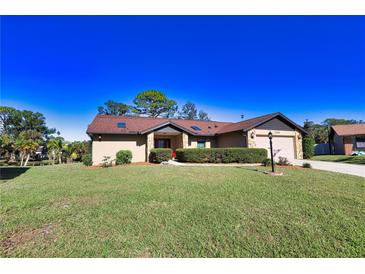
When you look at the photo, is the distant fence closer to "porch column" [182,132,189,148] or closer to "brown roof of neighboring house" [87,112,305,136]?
"brown roof of neighboring house" [87,112,305,136]


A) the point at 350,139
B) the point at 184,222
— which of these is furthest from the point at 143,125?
the point at 350,139

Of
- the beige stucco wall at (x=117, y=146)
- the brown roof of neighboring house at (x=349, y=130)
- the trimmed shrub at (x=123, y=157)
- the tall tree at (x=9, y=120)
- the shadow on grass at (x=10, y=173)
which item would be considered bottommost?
the shadow on grass at (x=10, y=173)

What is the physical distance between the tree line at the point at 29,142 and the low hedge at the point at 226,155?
17.9m

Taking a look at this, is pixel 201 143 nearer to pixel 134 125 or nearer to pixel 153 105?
pixel 134 125

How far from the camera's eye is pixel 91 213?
13.8 ft

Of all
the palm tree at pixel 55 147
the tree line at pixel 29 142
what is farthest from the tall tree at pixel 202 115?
the palm tree at pixel 55 147

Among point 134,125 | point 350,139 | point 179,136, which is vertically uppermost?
point 134,125

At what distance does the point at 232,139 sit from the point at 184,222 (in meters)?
15.2

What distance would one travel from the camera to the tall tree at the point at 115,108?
43875 mm

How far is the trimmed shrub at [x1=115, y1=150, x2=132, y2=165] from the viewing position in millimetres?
14710

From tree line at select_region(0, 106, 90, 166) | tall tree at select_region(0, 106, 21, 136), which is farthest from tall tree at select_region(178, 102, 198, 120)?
tall tree at select_region(0, 106, 21, 136)

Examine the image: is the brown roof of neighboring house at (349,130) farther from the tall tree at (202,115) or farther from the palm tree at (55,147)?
the palm tree at (55,147)

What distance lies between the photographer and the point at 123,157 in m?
14.9
